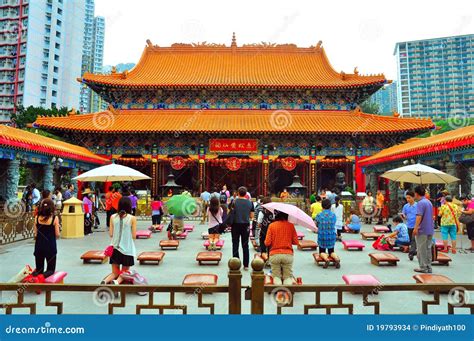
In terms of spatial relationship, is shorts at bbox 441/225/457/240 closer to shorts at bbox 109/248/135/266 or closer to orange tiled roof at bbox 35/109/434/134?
shorts at bbox 109/248/135/266

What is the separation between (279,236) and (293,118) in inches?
720

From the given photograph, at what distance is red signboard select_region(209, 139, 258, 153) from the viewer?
2206 centimetres

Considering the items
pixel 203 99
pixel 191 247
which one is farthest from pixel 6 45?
pixel 191 247

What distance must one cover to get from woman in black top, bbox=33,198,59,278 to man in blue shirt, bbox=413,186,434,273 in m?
A: 6.38

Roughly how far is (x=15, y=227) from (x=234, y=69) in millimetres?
18915

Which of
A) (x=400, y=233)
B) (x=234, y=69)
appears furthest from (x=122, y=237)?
(x=234, y=69)

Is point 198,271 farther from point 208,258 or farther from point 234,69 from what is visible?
point 234,69

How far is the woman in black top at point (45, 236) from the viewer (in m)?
5.87

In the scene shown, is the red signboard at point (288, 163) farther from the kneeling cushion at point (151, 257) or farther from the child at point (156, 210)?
the kneeling cushion at point (151, 257)

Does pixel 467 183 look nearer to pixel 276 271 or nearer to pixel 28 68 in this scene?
pixel 276 271
